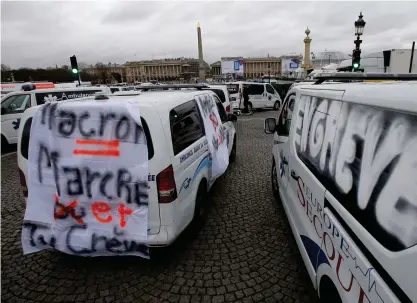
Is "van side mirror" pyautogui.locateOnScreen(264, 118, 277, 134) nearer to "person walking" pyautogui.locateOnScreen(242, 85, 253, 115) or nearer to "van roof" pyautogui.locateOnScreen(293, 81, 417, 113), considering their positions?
"van roof" pyautogui.locateOnScreen(293, 81, 417, 113)

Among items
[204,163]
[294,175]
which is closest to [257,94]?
[204,163]

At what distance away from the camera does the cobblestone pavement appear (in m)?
2.67

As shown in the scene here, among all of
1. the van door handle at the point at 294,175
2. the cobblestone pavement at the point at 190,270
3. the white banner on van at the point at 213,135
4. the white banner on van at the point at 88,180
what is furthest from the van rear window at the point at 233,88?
the white banner on van at the point at 88,180

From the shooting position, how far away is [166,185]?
2689mm

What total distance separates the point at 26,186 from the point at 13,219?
5.87ft

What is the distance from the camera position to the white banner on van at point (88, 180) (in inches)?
103

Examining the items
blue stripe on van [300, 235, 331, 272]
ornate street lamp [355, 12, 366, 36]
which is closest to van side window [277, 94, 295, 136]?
blue stripe on van [300, 235, 331, 272]

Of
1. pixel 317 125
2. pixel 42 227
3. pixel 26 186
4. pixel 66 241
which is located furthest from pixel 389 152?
pixel 26 186

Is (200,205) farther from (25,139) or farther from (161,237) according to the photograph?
(25,139)

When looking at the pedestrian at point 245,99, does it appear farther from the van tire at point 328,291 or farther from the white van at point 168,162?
the van tire at point 328,291

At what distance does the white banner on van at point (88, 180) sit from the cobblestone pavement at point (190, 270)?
0.36 metres

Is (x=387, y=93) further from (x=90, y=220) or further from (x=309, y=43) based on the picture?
(x=309, y=43)

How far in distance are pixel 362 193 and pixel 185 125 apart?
220 centimetres

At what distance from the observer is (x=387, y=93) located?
4.51 ft
